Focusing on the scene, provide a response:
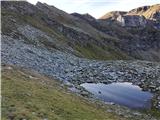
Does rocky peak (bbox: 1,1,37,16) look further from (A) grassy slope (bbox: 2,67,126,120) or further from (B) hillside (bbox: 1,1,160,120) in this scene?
(A) grassy slope (bbox: 2,67,126,120)

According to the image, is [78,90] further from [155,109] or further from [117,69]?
[117,69]

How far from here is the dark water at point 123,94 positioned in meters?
45.7

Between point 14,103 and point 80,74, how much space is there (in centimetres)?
2845

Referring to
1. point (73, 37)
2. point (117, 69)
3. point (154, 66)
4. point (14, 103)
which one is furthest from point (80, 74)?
point (73, 37)

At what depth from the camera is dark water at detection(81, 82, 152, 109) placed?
45.7 meters

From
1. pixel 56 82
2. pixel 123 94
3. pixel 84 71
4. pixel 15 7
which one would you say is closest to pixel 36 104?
pixel 56 82

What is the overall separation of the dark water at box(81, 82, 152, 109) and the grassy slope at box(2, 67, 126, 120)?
31.4 ft

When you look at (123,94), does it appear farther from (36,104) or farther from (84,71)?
(36,104)

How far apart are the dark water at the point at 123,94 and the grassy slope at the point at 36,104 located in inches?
376

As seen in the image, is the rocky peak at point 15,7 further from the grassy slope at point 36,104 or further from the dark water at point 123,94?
the grassy slope at point 36,104

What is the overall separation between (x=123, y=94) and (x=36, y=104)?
22726mm

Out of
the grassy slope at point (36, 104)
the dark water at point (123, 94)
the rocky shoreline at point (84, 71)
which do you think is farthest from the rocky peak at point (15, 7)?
the grassy slope at point (36, 104)

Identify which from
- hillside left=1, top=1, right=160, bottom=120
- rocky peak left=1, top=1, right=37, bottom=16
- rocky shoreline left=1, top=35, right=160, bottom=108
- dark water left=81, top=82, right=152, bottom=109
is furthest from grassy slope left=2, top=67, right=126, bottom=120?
rocky peak left=1, top=1, right=37, bottom=16

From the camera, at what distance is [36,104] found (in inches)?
1155
